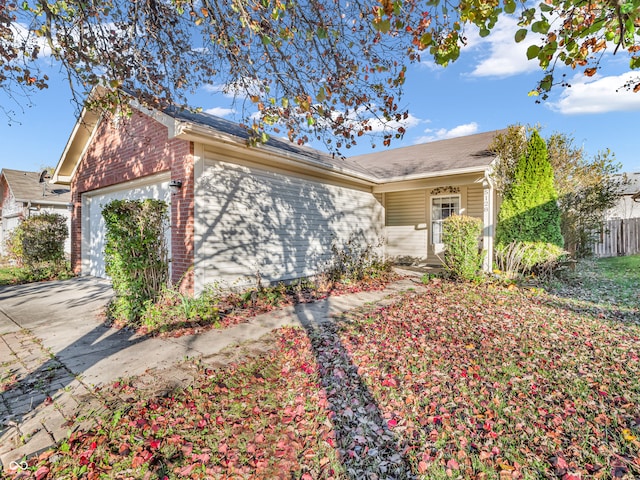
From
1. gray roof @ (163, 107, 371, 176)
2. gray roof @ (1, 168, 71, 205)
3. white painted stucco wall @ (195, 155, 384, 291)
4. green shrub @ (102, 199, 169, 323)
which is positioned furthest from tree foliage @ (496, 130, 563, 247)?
gray roof @ (1, 168, 71, 205)

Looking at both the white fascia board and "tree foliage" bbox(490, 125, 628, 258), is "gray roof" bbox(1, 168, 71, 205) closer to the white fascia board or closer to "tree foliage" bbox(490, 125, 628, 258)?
the white fascia board

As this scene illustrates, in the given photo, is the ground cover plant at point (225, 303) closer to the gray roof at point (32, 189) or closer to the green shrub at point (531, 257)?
the green shrub at point (531, 257)

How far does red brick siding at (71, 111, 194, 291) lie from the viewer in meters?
6.05

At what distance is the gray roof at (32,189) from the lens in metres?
15.7

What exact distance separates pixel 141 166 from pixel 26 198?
42.0 feet

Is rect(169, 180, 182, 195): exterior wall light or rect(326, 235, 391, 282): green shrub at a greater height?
rect(169, 180, 182, 195): exterior wall light

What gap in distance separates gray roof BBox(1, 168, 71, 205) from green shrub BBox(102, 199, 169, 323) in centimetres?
1458

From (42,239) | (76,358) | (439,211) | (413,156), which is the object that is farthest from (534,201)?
(42,239)

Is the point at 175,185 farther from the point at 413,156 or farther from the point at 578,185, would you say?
the point at 578,185

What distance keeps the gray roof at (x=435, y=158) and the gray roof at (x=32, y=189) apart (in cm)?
1502

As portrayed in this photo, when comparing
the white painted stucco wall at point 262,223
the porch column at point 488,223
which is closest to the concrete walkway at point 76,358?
the white painted stucco wall at point 262,223

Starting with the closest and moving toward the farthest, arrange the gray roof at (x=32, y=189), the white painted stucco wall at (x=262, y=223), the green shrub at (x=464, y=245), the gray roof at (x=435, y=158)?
the white painted stucco wall at (x=262, y=223) → the green shrub at (x=464, y=245) → the gray roof at (x=435, y=158) → the gray roof at (x=32, y=189)

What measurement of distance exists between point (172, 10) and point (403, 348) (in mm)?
5587

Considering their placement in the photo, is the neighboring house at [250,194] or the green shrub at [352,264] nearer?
the neighboring house at [250,194]
